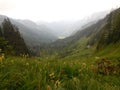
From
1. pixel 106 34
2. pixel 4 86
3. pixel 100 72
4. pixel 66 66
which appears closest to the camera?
pixel 4 86

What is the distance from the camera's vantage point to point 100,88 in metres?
4.81

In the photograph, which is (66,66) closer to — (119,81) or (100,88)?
(119,81)

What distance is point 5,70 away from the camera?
18.3 ft

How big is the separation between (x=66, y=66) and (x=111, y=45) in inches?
Answer: 3641

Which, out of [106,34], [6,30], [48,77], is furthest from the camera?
[106,34]

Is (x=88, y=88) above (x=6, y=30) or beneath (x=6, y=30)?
beneath

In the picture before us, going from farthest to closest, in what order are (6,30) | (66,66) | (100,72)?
(6,30), (100,72), (66,66)

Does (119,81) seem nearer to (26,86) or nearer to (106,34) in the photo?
(26,86)

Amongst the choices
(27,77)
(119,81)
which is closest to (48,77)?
(27,77)

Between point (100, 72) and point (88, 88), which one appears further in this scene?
point (100, 72)

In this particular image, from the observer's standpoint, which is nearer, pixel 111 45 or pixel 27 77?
pixel 27 77

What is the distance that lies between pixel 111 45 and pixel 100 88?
3713 inches

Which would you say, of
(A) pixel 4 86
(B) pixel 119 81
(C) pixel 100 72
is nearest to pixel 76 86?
(A) pixel 4 86

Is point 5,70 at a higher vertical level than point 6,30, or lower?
lower
